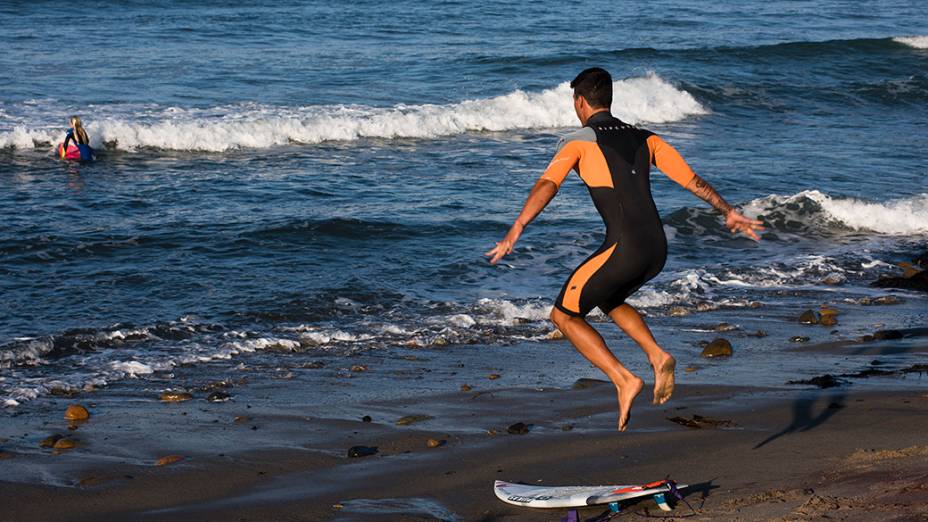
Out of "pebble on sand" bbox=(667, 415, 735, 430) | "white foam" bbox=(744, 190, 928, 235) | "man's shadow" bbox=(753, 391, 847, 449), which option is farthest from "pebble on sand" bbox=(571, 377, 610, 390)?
"white foam" bbox=(744, 190, 928, 235)

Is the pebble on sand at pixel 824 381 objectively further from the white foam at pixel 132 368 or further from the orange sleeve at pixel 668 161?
the white foam at pixel 132 368

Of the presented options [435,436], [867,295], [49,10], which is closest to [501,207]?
[867,295]

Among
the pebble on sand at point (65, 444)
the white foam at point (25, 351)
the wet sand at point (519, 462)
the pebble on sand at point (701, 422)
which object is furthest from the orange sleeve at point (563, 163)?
the white foam at point (25, 351)

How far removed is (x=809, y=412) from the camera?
7.60 m

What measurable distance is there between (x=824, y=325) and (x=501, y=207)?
21.9ft

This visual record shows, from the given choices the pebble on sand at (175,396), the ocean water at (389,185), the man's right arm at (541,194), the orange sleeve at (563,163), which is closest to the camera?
the man's right arm at (541,194)

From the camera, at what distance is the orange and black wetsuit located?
6.06 meters

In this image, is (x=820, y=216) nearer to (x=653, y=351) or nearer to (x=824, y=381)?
(x=824, y=381)

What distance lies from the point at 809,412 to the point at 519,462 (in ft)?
6.97

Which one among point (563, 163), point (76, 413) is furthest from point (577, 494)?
point (76, 413)

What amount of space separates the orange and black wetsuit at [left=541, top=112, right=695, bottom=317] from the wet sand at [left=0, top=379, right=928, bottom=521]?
1109mm

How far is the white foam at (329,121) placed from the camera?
2138 cm

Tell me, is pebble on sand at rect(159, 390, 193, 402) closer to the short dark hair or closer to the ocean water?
the ocean water

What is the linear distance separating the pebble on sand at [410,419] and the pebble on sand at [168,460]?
1.49 meters
